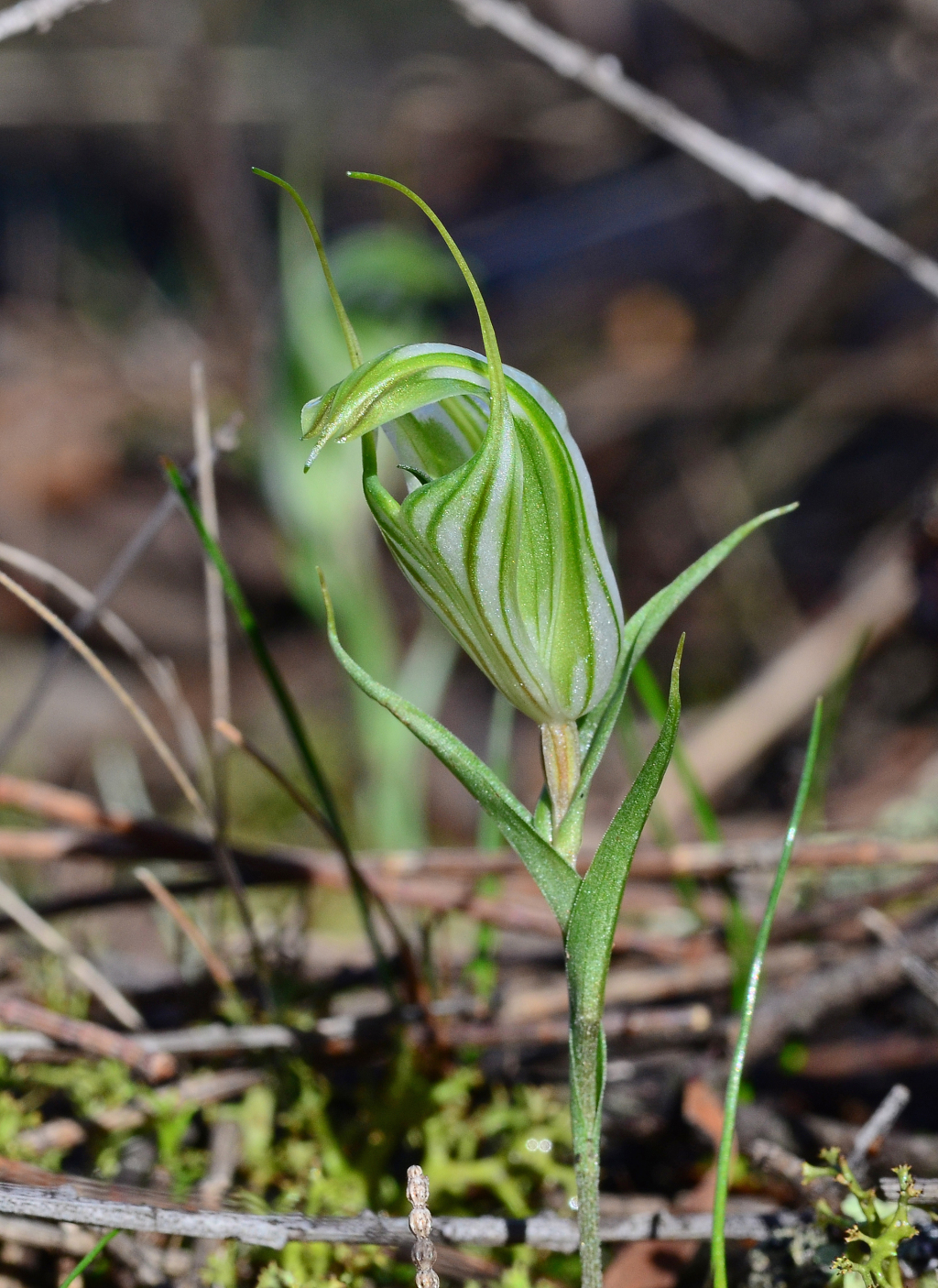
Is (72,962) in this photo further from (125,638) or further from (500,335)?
(500,335)

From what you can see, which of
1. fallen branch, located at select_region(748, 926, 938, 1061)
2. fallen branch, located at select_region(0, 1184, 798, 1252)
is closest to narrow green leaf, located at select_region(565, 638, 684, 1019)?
fallen branch, located at select_region(0, 1184, 798, 1252)

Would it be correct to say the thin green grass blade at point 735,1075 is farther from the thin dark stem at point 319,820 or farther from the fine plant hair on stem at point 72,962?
the fine plant hair on stem at point 72,962

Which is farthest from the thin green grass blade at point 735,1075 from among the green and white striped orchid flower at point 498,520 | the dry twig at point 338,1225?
the green and white striped orchid flower at point 498,520

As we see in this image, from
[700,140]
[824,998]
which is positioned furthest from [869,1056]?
[700,140]

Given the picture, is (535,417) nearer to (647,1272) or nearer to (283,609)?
(647,1272)

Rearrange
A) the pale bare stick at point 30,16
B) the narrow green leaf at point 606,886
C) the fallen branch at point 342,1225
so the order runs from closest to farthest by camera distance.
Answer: the narrow green leaf at point 606,886
the fallen branch at point 342,1225
the pale bare stick at point 30,16
